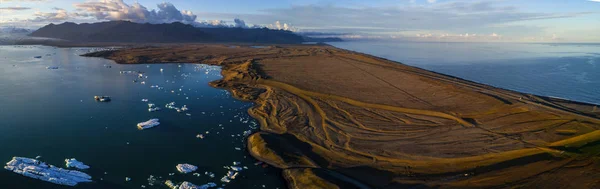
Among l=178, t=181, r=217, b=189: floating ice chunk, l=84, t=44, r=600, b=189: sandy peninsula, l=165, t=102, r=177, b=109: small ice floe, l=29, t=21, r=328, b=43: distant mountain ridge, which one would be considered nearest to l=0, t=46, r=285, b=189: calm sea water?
l=178, t=181, r=217, b=189: floating ice chunk

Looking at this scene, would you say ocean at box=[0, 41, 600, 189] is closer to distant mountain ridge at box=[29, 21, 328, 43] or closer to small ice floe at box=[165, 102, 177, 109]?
small ice floe at box=[165, 102, 177, 109]

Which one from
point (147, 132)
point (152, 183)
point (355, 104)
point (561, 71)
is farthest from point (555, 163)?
point (561, 71)

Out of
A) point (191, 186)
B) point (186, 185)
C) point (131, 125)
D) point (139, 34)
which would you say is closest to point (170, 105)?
point (131, 125)

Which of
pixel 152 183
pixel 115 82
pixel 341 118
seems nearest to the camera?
pixel 152 183

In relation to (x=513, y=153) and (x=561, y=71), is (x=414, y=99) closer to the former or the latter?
(x=513, y=153)

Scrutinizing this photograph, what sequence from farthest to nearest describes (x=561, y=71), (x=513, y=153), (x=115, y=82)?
1. (x=561, y=71)
2. (x=115, y=82)
3. (x=513, y=153)

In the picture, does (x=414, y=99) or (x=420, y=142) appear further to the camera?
(x=414, y=99)
